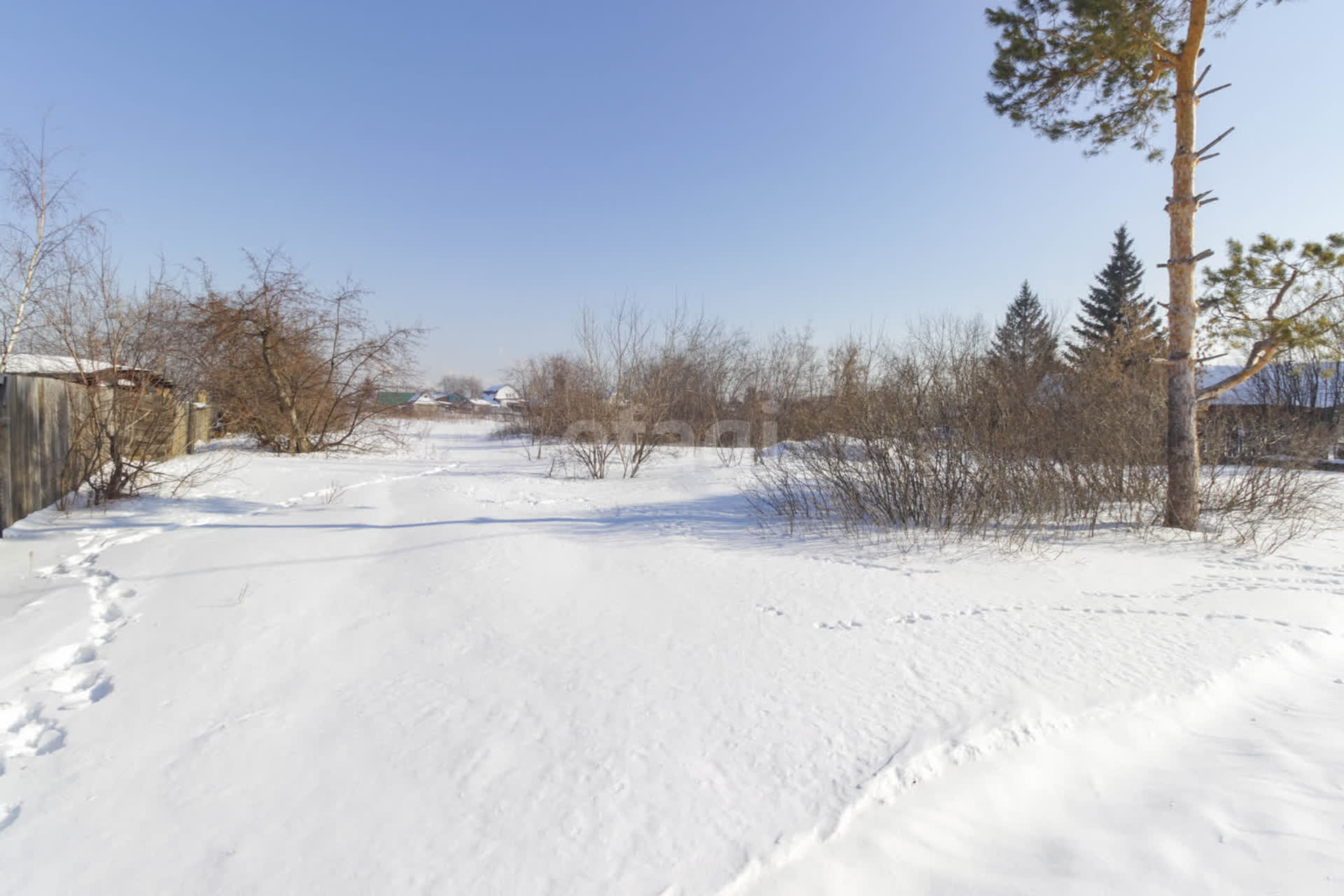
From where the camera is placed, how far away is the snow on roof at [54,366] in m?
7.27

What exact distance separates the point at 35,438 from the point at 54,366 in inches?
231

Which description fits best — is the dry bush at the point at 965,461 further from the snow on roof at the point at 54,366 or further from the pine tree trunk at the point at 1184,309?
the snow on roof at the point at 54,366

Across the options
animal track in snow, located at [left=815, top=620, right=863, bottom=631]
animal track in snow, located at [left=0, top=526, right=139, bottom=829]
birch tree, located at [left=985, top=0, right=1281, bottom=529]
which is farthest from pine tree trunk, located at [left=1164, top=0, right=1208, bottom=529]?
animal track in snow, located at [left=0, top=526, right=139, bottom=829]

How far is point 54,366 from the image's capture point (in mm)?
10484

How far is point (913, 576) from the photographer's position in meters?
4.94

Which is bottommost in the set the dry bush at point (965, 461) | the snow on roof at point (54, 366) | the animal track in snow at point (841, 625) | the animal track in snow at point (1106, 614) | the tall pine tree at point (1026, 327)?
the animal track in snow at point (841, 625)

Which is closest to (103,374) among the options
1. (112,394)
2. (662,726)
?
(112,394)

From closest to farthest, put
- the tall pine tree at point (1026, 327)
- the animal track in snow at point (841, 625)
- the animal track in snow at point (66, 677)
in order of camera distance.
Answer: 1. the animal track in snow at point (66, 677)
2. the animal track in snow at point (841, 625)
3. the tall pine tree at point (1026, 327)

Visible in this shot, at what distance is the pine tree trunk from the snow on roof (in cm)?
1214

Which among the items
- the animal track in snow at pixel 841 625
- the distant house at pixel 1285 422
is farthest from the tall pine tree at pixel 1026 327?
the animal track in snow at pixel 841 625

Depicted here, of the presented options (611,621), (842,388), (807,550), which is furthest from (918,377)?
(611,621)

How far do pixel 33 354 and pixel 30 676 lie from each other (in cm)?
805

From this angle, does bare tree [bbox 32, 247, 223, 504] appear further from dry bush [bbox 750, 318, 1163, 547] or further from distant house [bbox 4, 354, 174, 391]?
dry bush [bbox 750, 318, 1163, 547]

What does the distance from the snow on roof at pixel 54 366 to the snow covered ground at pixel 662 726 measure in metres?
2.77
